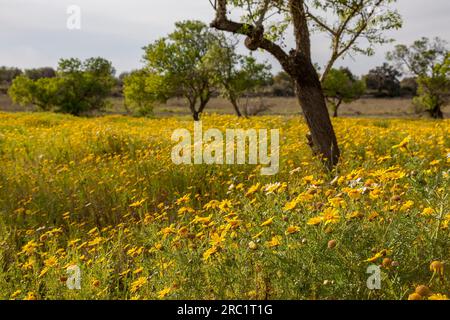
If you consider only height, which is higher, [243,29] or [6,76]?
[6,76]

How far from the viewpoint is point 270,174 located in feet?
21.7

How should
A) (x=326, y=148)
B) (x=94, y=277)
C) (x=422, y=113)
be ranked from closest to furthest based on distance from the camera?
(x=94, y=277) < (x=326, y=148) < (x=422, y=113)

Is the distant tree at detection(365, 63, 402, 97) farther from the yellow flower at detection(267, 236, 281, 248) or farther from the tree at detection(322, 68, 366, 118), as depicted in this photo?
the yellow flower at detection(267, 236, 281, 248)

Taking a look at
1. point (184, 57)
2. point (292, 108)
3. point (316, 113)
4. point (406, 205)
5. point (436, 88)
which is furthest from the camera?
point (292, 108)

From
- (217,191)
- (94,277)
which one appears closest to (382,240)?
(94,277)

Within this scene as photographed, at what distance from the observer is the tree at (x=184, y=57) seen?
3438 cm

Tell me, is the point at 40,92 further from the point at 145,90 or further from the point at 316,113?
the point at 316,113

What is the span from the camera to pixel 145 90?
38.2 meters

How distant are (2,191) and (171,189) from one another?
2.64 metres

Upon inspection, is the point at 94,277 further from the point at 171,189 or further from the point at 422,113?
the point at 422,113

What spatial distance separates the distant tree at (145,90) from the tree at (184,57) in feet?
1.89

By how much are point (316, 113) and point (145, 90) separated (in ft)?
105

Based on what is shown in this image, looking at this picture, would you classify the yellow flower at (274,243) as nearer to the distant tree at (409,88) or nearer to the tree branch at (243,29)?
the tree branch at (243,29)

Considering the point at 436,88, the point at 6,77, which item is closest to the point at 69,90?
the point at 436,88
